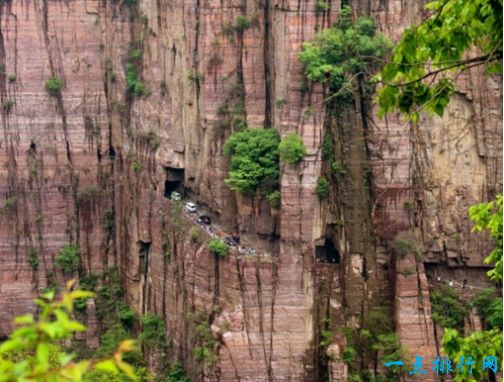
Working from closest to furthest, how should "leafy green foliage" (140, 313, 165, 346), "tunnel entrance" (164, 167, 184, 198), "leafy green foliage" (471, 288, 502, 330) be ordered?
"leafy green foliage" (471, 288, 502, 330) < "leafy green foliage" (140, 313, 165, 346) < "tunnel entrance" (164, 167, 184, 198)

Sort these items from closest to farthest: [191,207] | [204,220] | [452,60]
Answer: [452,60]
[204,220]
[191,207]

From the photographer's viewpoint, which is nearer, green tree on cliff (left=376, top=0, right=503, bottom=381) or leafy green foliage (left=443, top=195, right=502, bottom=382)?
green tree on cliff (left=376, top=0, right=503, bottom=381)

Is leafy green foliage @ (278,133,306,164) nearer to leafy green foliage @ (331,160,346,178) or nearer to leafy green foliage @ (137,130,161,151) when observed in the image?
leafy green foliage @ (331,160,346,178)

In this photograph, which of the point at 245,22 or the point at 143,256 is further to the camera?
the point at 143,256

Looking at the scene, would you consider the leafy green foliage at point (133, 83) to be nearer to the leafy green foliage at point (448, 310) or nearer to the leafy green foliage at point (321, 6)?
the leafy green foliage at point (321, 6)

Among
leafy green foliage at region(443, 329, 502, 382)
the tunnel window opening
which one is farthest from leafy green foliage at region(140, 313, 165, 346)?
leafy green foliage at region(443, 329, 502, 382)

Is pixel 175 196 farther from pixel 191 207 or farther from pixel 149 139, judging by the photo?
pixel 149 139

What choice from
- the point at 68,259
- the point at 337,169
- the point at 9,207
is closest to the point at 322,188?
the point at 337,169
